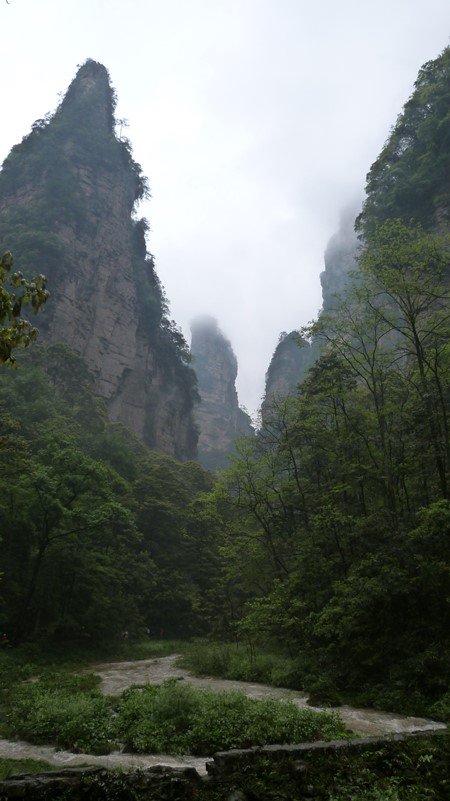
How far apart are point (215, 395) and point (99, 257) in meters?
61.8

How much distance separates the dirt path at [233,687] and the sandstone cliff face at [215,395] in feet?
249

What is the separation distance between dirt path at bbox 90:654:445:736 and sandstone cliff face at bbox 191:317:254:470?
249 feet

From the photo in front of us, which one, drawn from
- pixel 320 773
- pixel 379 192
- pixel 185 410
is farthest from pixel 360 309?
pixel 185 410

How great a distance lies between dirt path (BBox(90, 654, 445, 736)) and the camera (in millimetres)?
8227

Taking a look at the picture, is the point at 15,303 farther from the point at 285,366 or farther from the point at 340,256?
the point at 340,256

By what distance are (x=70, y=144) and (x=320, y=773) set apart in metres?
63.4

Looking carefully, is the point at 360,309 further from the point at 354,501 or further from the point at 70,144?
the point at 70,144

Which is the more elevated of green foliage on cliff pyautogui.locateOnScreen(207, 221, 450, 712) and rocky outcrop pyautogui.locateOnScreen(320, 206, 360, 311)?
rocky outcrop pyautogui.locateOnScreen(320, 206, 360, 311)

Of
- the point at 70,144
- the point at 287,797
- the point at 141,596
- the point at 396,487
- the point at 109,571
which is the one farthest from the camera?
the point at 70,144

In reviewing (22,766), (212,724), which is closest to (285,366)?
(212,724)

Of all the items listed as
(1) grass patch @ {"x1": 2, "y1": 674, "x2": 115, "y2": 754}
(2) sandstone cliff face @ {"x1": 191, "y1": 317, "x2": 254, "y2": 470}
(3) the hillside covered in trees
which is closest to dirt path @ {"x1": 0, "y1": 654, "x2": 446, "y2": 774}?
(1) grass patch @ {"x1": 2, "y1": 674, "x2": 115, "y2": 754}

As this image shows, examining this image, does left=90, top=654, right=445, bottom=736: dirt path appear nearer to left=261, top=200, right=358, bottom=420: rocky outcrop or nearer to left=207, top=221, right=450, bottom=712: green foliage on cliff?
left=207, top=221, right=450, bottom=712: green foliage on cliff

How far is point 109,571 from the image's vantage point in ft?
64.9

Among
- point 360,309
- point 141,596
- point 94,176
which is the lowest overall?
point 141,596
